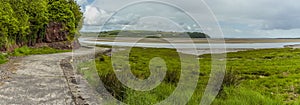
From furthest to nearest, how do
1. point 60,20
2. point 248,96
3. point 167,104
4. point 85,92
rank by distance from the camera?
point 60,20 < point 85,92 < point 248,96 < point 167,104

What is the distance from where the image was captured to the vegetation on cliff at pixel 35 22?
1483 cm

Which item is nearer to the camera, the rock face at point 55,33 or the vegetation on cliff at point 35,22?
the vegetation on cliff at point 35,22

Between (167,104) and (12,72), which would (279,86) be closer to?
(167,104)

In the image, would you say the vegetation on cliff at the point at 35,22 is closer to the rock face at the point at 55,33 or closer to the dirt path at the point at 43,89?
the rock face at the point at 55,33

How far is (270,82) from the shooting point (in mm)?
10625

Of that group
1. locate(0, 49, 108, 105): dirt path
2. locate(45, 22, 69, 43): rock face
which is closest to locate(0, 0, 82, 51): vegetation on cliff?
locate(45, 22, 69, 43): rock face

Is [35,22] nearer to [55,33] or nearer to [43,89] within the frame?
[55,33]

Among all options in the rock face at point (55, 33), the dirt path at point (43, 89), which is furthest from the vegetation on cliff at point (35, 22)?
the dirt path at point (43, 89)

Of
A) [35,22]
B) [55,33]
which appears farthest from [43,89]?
[55,33]

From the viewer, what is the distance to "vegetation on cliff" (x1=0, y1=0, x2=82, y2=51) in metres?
14.8

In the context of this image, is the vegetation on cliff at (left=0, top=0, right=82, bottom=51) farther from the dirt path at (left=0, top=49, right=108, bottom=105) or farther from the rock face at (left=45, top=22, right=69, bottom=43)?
the dirt path at (left=0, top=49, right=108, bottom=105)

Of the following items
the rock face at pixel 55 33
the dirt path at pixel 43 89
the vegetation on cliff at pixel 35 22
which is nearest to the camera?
the dirt path at pixel 43 89

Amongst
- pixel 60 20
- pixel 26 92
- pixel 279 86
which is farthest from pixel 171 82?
pixel 60 20

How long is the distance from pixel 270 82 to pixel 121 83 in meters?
6.60
